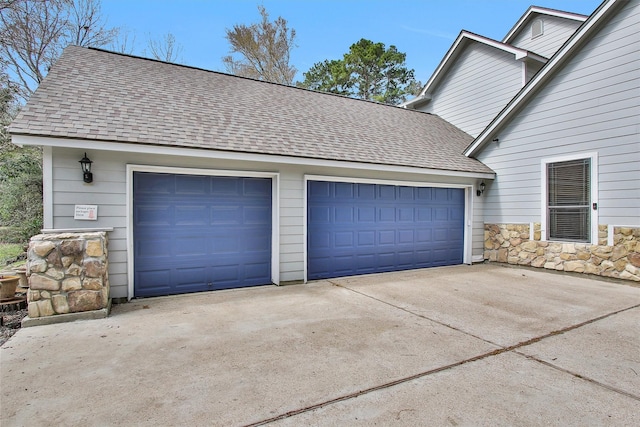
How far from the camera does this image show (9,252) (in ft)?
29.9

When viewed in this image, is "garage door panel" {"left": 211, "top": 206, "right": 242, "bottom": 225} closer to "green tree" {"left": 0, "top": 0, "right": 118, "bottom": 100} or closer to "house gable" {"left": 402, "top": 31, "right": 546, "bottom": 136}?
"house gable" {"left": 402, "top": 31, "right": 546, "bottom": 136}

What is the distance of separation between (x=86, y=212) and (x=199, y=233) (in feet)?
5.22

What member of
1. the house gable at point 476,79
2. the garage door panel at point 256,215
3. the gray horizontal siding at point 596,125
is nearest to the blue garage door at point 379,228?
the garage door panel at point 256,215

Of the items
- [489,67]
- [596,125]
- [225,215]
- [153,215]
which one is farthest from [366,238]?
[489,67]

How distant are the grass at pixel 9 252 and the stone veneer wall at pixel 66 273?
5.24 meters

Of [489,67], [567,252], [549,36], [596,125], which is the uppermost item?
[549,36]

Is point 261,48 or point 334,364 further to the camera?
point 261,48

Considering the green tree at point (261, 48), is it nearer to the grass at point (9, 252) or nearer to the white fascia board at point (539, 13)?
the white fascia board at point (539, 13)

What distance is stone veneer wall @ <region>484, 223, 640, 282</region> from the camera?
6.18 meters

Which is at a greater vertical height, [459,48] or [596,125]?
[459,48]

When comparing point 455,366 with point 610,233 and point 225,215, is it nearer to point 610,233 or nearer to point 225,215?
point 225,215

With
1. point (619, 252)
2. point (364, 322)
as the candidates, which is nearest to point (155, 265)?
point (364, 322)

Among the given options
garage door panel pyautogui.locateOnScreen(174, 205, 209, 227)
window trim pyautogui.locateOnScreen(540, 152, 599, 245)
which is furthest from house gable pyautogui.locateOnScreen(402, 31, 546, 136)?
garage door panel pyautogui.locateOnScreen(174, 205, 209, 227)

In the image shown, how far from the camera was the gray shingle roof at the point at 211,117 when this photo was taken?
5.08m
